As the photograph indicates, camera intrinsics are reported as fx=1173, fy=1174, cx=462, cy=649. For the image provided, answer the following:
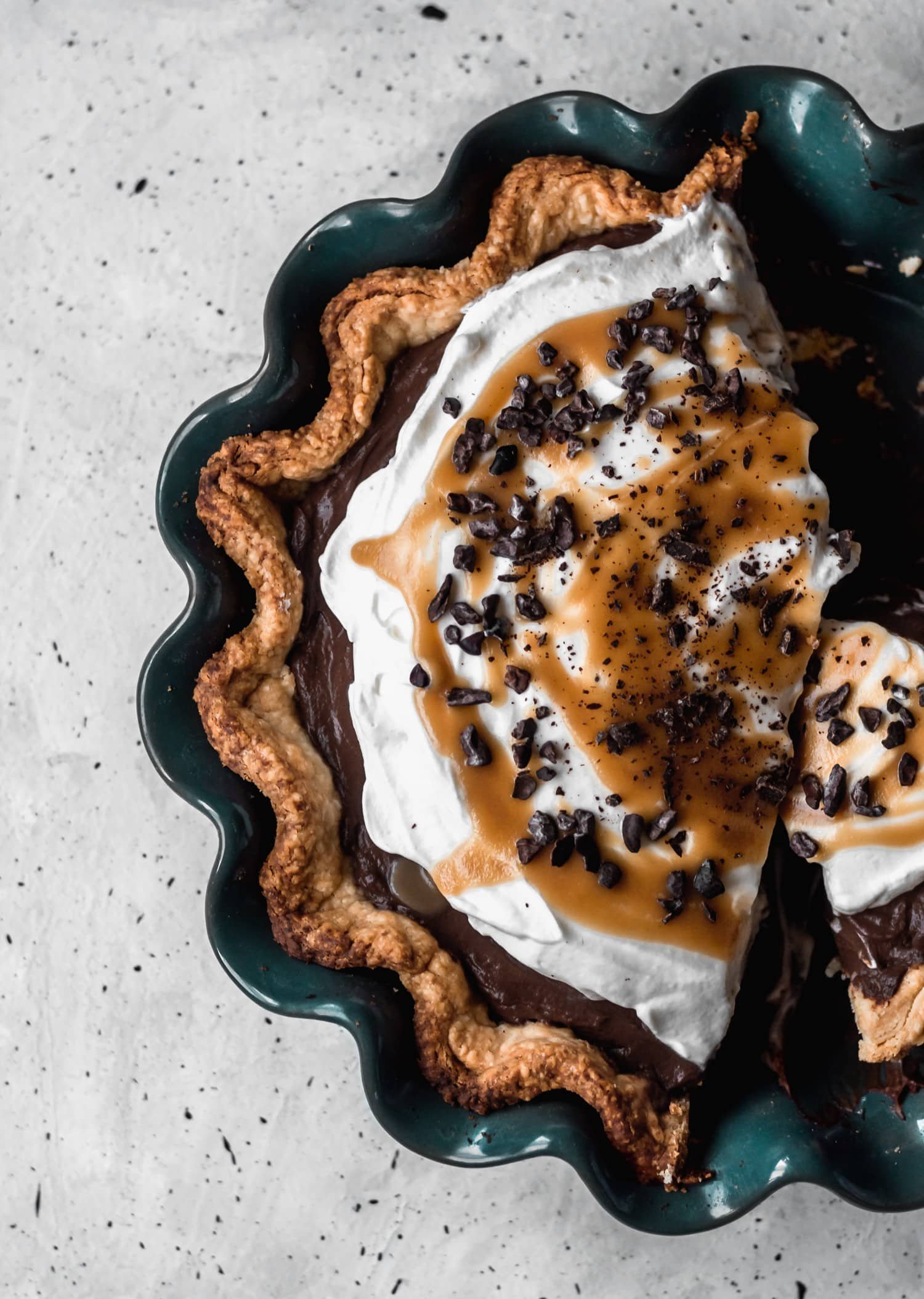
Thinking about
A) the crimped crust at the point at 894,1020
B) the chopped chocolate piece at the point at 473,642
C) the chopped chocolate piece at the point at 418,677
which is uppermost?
the chopped chocolate piece at the point at 473,642

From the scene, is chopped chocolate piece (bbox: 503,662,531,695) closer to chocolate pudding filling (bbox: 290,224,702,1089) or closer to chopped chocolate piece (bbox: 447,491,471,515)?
chopped chocolate piece (bbox: 447,491,471,515)

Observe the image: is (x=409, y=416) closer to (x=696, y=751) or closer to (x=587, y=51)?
(x=696, y=751)

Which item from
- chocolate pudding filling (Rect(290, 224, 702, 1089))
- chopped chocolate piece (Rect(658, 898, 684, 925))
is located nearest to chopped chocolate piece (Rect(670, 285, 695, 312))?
chocolate pudding filling (Rect(290, 224, 702, 1089))

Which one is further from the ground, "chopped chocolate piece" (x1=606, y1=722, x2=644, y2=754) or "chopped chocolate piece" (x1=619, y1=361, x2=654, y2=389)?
"chopped chocolate piece" (x1=619, y1=361, x2=654, y2=389)

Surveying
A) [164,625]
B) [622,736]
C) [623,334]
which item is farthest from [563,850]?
[164,625]

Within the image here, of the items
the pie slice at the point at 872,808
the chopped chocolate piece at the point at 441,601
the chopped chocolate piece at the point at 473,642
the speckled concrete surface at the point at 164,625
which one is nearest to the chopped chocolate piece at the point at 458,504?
the chopped chocolate piece at the point at 441,601

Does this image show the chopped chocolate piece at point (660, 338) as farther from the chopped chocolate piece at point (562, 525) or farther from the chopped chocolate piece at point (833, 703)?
the chopped chocolate piece at point (833, 703)
